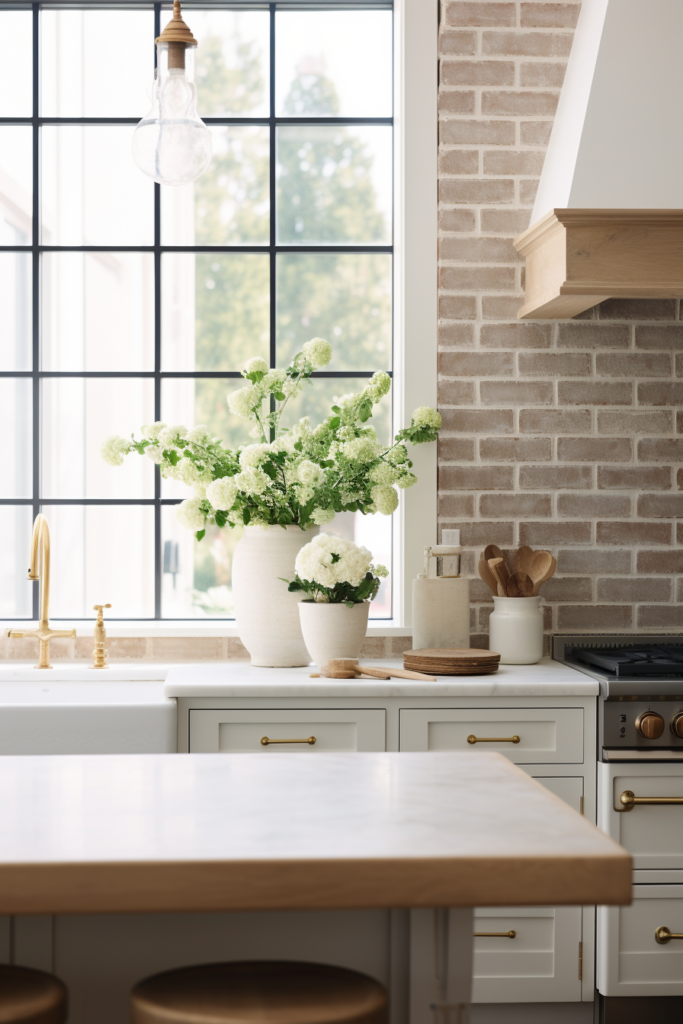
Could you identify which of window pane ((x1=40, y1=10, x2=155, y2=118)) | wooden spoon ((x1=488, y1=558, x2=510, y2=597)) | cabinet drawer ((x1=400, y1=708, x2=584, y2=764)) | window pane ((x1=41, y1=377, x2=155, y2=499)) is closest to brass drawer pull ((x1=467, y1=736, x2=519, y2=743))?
cabinet drawer ((x1=400, y1=708, x2=584, y2=764))

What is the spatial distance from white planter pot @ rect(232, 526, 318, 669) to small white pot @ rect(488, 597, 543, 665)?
60 centimetres

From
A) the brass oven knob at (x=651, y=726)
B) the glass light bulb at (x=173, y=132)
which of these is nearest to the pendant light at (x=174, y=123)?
the glass light bulb at (x=173, y=132)

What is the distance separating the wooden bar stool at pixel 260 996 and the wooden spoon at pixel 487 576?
182 centimetres

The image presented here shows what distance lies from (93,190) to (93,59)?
447 millimetres

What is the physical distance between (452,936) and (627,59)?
2.43m

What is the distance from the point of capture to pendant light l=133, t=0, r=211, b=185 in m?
2.05

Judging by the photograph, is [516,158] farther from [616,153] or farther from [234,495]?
[234,495]

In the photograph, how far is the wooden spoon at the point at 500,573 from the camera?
9.42 ft

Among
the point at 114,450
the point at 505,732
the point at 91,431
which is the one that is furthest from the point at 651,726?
the point at 91,431

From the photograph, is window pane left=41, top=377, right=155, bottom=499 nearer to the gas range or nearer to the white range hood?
the white range hood

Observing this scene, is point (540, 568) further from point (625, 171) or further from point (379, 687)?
point (625, 171)

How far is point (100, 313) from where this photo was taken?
3.25 meters

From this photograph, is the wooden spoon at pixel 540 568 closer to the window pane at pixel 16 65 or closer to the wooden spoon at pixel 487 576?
the wooden spoon at pixel 487 576

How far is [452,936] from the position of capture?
1243 mm
